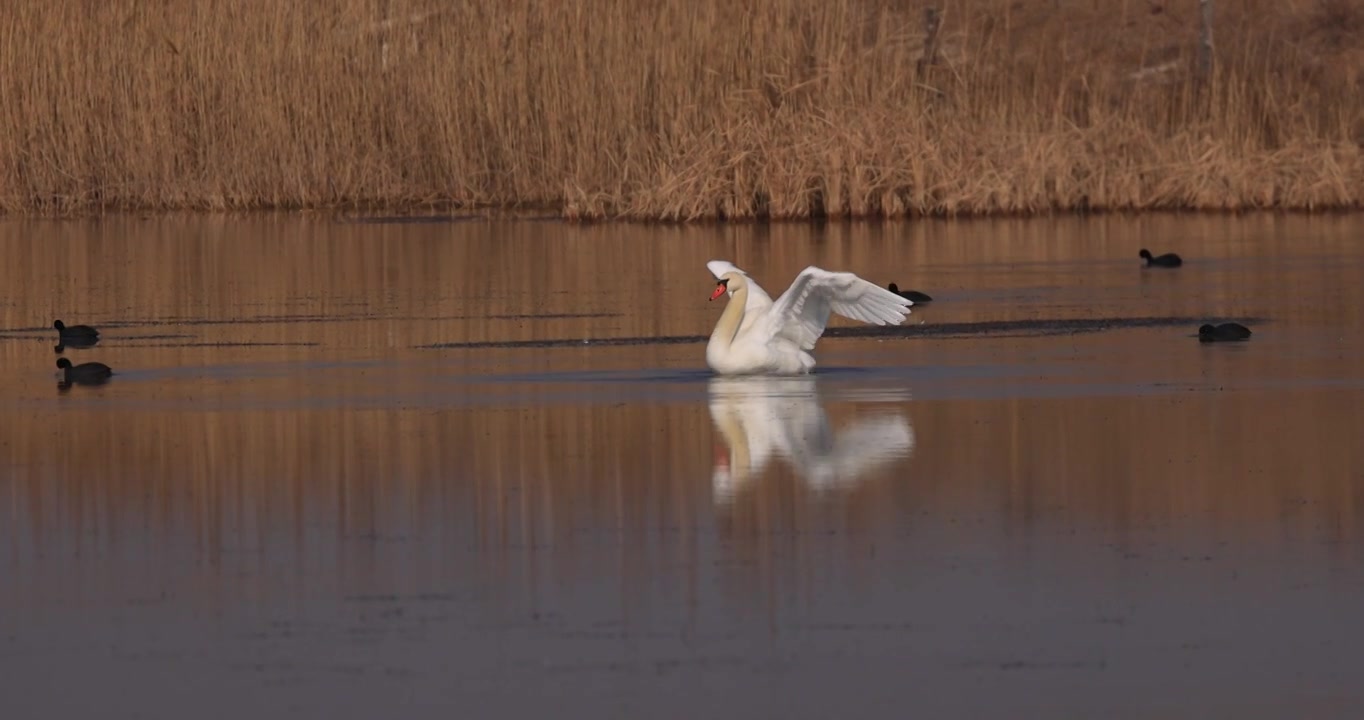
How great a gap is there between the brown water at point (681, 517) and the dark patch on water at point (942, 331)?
6cm

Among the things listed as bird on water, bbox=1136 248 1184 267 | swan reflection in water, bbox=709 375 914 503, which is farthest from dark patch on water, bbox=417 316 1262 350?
bird on water, bbox=1136 248 1184 267

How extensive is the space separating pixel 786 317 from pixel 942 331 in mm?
2050

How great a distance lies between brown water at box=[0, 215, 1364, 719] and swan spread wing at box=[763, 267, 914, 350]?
305mm

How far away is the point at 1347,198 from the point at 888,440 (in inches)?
564

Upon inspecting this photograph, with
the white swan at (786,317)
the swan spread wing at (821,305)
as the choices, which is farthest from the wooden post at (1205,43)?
the white swan at (786,317)

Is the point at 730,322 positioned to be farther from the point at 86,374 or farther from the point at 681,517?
the point at 681,517

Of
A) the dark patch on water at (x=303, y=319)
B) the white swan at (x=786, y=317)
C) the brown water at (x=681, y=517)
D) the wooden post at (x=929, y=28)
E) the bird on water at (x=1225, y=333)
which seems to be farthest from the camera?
the wooden post at (x=929, y=28)

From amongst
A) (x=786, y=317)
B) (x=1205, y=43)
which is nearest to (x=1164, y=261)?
(x=786, y=317)

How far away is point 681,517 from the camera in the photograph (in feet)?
24.2

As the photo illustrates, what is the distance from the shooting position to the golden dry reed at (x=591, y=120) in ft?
73.6

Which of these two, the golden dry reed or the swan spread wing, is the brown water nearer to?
the swan spread wing

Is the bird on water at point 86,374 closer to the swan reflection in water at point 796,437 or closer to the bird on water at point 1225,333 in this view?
the swan reflection in water at point 796,437

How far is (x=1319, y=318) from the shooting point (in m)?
13.1

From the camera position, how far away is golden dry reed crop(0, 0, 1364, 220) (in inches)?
883
